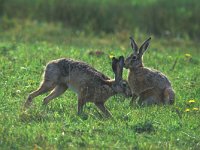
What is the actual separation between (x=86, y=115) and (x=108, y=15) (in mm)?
11825

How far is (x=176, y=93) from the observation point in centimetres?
1237

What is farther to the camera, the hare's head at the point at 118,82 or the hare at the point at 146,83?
the hare at the point at 146,83

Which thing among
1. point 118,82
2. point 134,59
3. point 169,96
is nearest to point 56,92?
point 118,82

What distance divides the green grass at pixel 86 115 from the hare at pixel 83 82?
0.24 meters

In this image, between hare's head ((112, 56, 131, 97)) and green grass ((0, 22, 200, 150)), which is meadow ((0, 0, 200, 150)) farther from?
hare's head ((112, 56, 131, 97))

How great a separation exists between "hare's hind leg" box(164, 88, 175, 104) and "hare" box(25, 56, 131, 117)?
111cm

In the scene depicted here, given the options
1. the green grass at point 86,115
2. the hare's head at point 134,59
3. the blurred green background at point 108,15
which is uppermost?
the blurred green background at point 108,15

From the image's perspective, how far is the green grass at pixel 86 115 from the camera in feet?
29.0

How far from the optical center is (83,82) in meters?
10.6

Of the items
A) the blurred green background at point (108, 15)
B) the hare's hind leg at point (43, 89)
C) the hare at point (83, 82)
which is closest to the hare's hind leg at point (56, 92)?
the hare at point (83, 82)

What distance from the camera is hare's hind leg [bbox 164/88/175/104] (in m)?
11.6

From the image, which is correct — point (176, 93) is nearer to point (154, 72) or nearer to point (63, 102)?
point (154, 72)

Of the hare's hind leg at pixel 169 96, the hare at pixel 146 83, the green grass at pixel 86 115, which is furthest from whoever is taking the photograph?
the hare at pixel 146 83

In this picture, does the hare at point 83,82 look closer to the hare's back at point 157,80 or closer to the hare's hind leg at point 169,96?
the hare's hind leg at point 169,96
